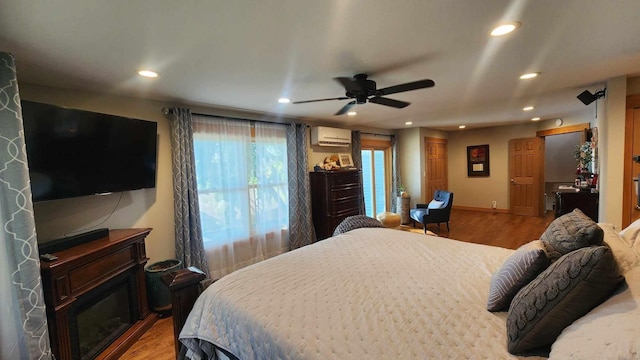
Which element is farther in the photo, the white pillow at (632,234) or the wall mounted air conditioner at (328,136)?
the wall mounted air conditioner at (328,136)

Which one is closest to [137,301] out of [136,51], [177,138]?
[177,138]

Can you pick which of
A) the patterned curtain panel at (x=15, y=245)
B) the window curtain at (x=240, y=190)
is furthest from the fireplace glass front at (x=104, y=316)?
the window curtain at (x=240, y=190)

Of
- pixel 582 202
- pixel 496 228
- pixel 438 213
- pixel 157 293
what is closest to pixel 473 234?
pixel 496 228

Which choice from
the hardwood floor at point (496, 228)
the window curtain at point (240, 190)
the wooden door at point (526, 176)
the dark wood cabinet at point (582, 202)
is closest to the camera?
the window curtain at point (240, 190)

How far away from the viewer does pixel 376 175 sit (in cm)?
638

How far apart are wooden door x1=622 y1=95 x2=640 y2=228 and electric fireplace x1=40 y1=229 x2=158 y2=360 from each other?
4.68 metres

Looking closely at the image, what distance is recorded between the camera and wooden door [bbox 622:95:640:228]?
265cm

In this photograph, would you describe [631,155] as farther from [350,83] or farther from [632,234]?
[350,83]

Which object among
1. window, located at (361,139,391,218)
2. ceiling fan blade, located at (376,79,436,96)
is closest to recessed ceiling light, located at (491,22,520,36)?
ceiling fan blade, located at (376,79,436,96)

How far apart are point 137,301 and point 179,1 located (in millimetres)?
2609

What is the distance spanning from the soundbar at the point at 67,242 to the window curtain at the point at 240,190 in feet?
3.82

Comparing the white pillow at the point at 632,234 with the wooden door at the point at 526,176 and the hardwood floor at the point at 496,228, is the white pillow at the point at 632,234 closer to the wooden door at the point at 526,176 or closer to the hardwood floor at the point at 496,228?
the hardwood floor at the point at 496,228

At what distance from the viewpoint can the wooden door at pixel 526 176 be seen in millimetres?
6309

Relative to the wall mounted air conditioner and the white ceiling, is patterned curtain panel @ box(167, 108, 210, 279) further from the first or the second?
the wall mounted air conditioner
